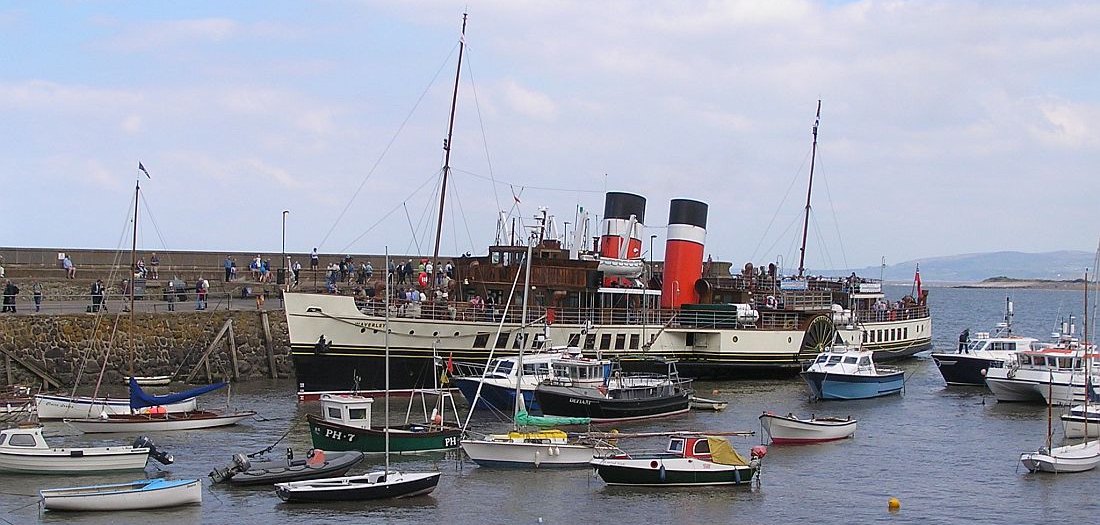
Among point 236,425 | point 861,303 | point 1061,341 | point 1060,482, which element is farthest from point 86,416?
point 861,303

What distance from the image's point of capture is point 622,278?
5834 cm

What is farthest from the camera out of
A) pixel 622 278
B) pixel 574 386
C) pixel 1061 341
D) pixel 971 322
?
pixel 971 322

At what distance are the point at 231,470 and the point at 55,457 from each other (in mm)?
4610

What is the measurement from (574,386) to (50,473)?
17973 millimetres

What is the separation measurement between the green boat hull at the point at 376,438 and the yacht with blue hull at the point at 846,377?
20455 millimetres

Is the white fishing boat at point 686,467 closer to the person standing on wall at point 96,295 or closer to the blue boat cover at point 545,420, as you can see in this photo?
the blue boat cover at point 545,420

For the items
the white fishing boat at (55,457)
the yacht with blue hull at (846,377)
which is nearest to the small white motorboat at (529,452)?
the white fishing boat at (55,457)

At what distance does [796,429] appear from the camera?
4150cm

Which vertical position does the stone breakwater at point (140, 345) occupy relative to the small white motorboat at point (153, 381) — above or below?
above

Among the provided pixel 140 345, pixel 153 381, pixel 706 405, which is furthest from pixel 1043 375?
pixel 140 345

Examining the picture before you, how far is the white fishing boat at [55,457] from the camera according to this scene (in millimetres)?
33656

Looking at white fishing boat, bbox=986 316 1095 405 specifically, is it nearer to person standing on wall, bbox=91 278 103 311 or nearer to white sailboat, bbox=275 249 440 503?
white sailboat, bbox=275 249 440 503

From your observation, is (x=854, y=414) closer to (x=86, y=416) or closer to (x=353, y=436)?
(x=353, y=436)

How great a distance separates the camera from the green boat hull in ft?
120
